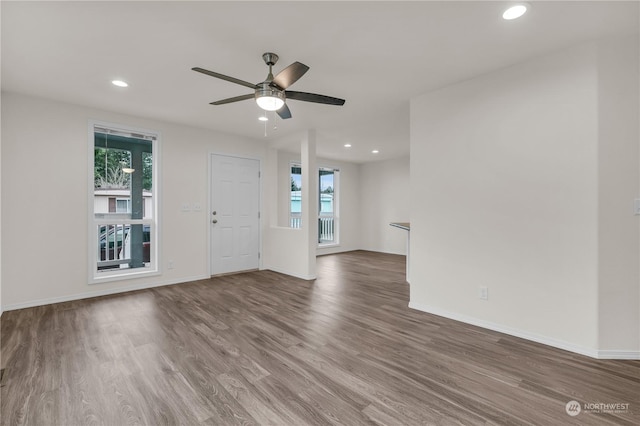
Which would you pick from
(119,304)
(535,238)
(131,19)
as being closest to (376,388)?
(535,238)

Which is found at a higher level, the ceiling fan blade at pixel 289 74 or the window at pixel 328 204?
the ceiling fan blade at pixel 289 74

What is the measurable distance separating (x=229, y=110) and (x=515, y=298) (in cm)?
393

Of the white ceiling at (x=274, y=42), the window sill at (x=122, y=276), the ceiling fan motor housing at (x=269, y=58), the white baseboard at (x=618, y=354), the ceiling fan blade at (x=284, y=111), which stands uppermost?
the white ceiling at (x=274, y=42)

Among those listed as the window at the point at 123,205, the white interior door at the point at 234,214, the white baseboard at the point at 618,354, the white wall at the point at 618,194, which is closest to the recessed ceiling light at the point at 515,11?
the white wall at the point at 618,194

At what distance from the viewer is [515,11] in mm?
1914

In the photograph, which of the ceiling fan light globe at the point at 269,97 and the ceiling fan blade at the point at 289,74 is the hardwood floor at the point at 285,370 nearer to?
the ceiling fan light globe at the point at 269,97

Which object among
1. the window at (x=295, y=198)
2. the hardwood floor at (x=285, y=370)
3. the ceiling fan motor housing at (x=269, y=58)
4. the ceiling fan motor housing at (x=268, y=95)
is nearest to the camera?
the hardwood floor at (x=285, y=370)

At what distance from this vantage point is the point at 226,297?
3830 millimetres

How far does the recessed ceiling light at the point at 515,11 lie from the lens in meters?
1.86

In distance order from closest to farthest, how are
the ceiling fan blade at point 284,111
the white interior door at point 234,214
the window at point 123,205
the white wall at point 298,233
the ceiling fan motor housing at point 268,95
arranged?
the ceiling fan motor housing at point 268,95 → the ceiling fan blade at point 284,111 → the window at point 123,205 → the white wall at point 298,233 → the white interior door at point 234,214

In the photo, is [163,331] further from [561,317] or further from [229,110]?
[561,317]

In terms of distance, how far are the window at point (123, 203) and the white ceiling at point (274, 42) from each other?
2.62 ft

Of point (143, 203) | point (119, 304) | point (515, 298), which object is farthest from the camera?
point (143, 203)

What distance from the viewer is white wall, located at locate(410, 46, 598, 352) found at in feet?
7.61
